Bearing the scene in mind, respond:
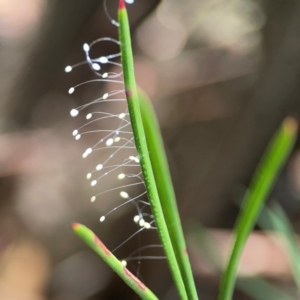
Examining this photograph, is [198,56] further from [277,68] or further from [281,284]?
[281,284]

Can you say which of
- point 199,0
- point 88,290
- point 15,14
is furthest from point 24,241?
point 199,0

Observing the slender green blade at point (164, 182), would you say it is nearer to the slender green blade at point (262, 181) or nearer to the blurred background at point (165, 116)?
the slender green blade at point (262, 181)

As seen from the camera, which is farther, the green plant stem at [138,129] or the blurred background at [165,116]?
the blurred background at [165,116]

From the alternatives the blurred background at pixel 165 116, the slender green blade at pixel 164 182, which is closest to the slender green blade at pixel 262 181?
the slender green blade at pixel 164 182

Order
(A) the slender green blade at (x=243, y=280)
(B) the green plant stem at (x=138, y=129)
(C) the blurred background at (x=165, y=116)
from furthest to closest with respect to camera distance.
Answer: (C) the blurred background at (x=165, y=116)
(A) the slender green blade at (x=243, y=280)
(B) the green plant stem at (x=138, y=129)

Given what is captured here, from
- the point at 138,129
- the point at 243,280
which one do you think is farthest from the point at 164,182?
the point at 243,280

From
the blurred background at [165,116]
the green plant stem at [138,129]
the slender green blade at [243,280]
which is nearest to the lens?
the green plant stem at [138,129]

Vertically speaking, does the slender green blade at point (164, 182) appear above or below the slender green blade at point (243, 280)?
above

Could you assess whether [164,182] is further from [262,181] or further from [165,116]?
[165,116]
